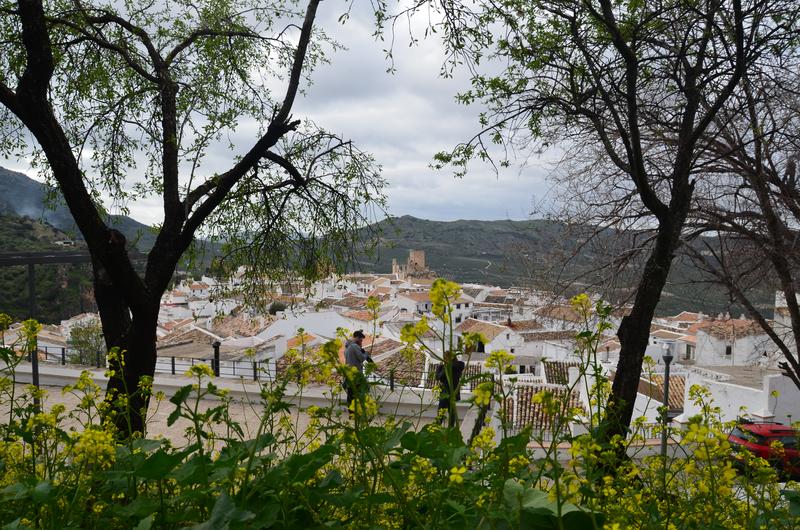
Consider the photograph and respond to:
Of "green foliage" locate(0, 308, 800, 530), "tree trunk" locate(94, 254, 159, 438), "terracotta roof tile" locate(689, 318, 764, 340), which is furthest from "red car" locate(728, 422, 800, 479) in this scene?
"terracotta roof tile" locate(689, 318, 764, 340)

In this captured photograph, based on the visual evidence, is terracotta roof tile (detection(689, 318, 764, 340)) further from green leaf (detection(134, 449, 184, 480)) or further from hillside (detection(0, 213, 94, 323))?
hillside (detection(0, 213, 94, 323))

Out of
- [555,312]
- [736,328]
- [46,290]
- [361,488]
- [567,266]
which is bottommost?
[736,328]

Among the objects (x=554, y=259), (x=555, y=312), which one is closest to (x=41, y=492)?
(x=554, y=259)

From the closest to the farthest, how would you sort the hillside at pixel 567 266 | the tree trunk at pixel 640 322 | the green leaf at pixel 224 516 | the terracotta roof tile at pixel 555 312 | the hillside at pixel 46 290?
1. the green leaf at pixel 224 516
2. the tree trunk at pixel 640 322
3. the hillside at pixel 567 266
4. the terracotta roof tile at pixel 555 312
5. the hillside at pixel 46 290

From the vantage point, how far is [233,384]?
31.1ft

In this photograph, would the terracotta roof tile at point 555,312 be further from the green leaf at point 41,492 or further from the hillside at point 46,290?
the hillside at point 46,290

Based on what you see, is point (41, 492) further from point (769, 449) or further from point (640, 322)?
point (640, 322)

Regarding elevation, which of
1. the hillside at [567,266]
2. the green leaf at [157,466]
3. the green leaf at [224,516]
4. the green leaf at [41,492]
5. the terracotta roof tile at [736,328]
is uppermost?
the hillside at [567,266]

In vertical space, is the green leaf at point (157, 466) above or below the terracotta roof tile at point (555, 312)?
above

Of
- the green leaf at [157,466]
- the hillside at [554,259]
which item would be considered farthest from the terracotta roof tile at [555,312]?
the green leaf at [157,466]

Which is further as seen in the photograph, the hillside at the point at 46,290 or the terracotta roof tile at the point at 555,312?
the hillside at the point at 46,290

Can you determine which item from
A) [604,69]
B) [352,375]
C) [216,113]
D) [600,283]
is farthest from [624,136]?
[352,375]

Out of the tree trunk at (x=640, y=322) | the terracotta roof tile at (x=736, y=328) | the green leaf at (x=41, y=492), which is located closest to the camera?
the green leaf at (x=41, y=492)

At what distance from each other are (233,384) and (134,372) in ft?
17.2
